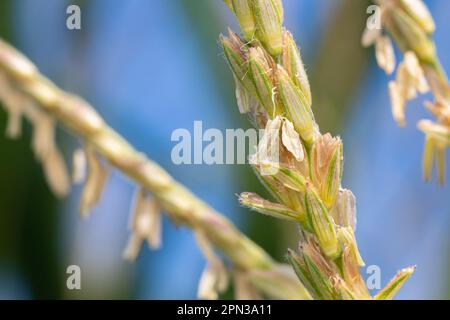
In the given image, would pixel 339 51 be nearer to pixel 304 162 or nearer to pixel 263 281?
pixel 263 281

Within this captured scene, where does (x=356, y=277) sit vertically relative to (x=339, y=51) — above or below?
below

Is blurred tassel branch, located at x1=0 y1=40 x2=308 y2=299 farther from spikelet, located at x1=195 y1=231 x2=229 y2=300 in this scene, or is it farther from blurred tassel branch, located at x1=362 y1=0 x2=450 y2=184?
blurred tassel branch, located at x1=362 y1=0 x2=450 y2=184

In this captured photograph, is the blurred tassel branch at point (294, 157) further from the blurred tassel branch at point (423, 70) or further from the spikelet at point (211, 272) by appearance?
the spikelet at point (211, 272)

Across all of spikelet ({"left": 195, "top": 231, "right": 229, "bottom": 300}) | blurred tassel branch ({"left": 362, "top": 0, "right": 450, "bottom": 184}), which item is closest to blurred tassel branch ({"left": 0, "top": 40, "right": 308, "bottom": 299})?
spikelet ({"left": 195, "top": 231, "right": 229, "bottom": 300})

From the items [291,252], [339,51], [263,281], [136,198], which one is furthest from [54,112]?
[339,51]

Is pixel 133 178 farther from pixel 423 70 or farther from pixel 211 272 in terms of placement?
pixel 423 70
